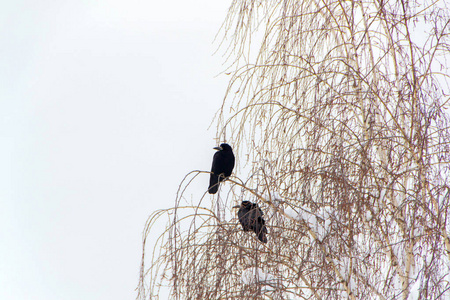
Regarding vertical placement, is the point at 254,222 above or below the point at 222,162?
below

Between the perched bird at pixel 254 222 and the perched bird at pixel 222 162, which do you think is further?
the perched bird at pixel 222 162

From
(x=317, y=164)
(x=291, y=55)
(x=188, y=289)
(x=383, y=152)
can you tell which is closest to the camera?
(x=188, y=289)

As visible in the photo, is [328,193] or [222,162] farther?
[222,162]

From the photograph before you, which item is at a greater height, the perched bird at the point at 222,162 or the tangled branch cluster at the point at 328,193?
the perched bird at the point at 222,162

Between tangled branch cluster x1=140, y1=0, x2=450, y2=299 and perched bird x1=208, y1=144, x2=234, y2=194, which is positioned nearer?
tangled branch cluster x1=140, y1=0, x2=450, y2=299

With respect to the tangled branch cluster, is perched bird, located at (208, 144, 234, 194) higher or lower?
higher

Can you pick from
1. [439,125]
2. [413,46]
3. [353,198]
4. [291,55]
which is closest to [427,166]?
[439,125]

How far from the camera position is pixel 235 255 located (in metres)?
2.64

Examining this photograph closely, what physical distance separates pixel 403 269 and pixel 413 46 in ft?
4.52

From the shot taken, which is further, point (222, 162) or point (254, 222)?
point (222, 162)

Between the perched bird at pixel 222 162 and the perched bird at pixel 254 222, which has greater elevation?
the perched bird at pixel 222 162

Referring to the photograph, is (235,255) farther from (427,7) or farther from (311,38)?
(427,7)

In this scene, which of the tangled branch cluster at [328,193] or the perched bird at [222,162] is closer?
the tangled branch cluster at [328,193]

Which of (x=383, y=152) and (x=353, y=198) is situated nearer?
(x=353, y=198)
